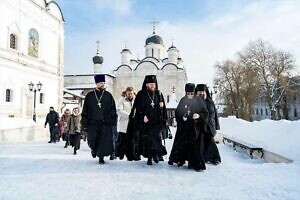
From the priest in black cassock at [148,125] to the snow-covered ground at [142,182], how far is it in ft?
0.86

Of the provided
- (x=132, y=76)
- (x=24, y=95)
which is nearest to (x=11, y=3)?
(x=24, y=95)

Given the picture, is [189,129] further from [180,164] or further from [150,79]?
[150,79]

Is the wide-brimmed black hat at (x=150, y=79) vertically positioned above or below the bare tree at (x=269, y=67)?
below

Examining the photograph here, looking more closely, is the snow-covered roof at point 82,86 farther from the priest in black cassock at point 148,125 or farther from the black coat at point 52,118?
the priest in black cassock at point 148,125

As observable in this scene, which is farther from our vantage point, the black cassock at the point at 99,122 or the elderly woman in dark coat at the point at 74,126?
the elderly woman in dark coat at the point at 74,126

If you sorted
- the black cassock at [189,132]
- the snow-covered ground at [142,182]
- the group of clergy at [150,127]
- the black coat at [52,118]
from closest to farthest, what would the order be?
the snow-covered ground at [142,182] < the black cassock at [189,132] < the group of clergy at [150,127] < the black coat at [52,118]

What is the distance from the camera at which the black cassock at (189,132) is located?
19.6 feet

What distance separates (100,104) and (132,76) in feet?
169

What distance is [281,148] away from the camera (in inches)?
363

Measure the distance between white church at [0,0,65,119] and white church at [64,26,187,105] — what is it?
1858cm

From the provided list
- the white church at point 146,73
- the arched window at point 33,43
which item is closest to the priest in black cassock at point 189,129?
the arched window at point 33,43

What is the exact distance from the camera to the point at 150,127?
247 inches

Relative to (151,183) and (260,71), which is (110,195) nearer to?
(151,183)

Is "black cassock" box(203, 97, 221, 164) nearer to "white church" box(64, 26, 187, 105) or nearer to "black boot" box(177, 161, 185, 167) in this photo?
"black boot" box(177, 161, 185, 167)
